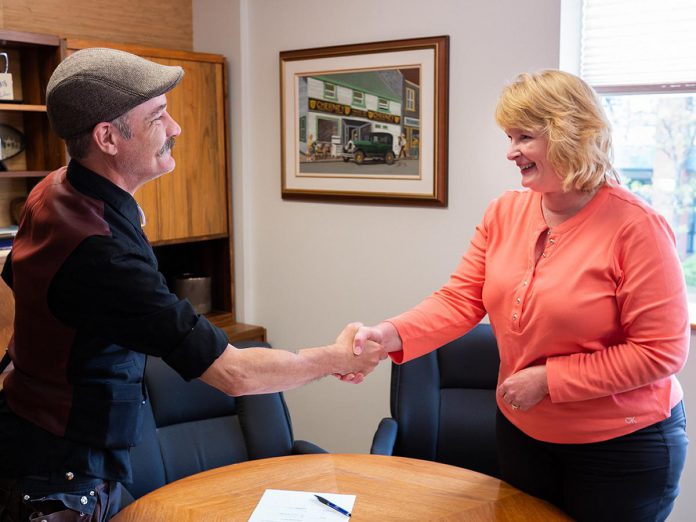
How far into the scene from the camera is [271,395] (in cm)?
267

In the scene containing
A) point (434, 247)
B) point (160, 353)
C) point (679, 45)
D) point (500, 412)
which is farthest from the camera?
point (434, 247)

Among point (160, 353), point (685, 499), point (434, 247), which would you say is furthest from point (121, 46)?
point (685, 499)

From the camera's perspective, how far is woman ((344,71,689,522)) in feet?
5.71

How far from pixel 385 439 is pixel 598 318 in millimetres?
1074

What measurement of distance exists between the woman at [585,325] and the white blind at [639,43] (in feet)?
3.98

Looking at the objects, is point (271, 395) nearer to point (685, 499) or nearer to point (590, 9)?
point (685, 499)

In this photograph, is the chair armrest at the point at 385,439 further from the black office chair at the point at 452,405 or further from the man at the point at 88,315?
the man at the point at 88,315

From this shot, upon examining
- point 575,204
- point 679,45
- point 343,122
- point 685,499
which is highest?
point 679,45

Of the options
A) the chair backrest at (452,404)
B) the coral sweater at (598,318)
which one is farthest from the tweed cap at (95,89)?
the chair backrest at (452,404)

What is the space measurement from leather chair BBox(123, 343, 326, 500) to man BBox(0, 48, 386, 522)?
866 mm

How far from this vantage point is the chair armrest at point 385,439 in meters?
2.57

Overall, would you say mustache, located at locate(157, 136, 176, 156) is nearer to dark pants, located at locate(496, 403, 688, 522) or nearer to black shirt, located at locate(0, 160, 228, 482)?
black shirt, located at locate(0, 160, 228, 482)

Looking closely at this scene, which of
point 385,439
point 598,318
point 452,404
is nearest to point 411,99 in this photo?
point 452,404

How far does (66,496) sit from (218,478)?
606 millimetres
